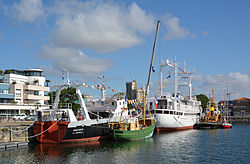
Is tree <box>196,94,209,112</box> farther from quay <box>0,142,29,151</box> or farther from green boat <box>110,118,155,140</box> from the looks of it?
quay <box>0,142,29,151</box>

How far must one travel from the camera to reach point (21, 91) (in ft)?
246

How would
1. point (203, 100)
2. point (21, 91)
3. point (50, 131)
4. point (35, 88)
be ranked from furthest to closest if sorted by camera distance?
point (203, 100), point (35, 88), point (21, 91), point (50, 131)

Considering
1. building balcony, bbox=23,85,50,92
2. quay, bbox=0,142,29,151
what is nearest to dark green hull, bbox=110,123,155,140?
quay, bbox=0,142,29,151

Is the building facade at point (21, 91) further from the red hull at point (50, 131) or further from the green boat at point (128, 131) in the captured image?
the green boat at point (128, 131)

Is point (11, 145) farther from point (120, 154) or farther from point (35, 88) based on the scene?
point (35, 88)

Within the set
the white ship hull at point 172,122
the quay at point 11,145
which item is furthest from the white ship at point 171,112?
the quay at point 11,145

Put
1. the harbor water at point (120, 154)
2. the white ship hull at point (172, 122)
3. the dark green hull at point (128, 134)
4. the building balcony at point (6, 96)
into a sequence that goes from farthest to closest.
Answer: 1. the building balcony at point (6, 96)
2. the white ship hull at point (172, 122)
3. the dark green hull at point (128, 134)
4. the harbor water at point (120, 154)

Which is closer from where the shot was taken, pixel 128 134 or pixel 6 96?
pixel 128 134

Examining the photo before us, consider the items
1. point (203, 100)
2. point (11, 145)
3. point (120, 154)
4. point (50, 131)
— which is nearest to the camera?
point (120, 154)

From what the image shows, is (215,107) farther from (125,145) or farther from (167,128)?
(125,145)

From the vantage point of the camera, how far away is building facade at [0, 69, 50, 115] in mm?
69062

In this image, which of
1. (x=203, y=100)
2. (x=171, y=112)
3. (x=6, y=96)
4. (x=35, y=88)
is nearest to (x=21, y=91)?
(x=35, y=88)

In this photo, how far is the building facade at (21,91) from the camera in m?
69.1

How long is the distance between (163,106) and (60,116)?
27.6 metres
